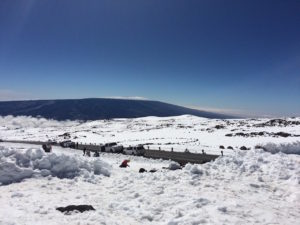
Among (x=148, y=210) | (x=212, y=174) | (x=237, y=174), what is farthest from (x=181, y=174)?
(x=148, y=210)

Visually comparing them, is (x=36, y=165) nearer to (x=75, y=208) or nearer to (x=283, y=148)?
(x=75, y=208)

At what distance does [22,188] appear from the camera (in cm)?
1630

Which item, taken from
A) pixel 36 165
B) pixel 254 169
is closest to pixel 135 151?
pixel 36 165

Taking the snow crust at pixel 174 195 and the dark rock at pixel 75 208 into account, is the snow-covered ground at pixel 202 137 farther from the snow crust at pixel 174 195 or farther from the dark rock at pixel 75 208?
the dark rock at pixel 75 208

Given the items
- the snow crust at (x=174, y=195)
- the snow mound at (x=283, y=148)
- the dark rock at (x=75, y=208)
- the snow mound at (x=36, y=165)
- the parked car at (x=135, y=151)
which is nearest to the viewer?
the snow crust at (x=174, y=195)

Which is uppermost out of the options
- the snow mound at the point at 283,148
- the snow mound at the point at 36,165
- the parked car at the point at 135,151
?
the snow mound at the point at 283,148

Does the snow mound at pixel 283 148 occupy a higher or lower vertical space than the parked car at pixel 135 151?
higher

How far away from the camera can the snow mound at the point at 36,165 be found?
1802 cm

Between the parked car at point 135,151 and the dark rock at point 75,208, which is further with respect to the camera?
the parked car at point 135,151

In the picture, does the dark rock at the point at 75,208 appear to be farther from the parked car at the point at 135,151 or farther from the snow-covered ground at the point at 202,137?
the parked car at the point at 135,151

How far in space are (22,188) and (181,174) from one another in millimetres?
9278

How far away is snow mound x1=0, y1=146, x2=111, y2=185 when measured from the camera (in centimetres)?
1802

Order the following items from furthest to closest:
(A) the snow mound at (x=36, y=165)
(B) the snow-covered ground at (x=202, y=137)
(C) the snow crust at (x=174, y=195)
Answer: (B) the snow-covered ground at (x=202, y=137)
(A) the snow mound at (x=36, y=165)
(C) the snow crust at (x=174, y=195)

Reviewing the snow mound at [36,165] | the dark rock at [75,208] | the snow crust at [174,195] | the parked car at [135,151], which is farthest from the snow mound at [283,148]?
the parked car at [135,151]
